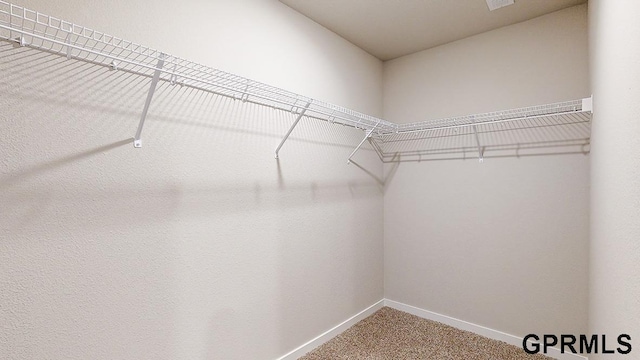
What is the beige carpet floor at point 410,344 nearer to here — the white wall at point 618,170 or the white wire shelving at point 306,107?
the white wall at point 618,170

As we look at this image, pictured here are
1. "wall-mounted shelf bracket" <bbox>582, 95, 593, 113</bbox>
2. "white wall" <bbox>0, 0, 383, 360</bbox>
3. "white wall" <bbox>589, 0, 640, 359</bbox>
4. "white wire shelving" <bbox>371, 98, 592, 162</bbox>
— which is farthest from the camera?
"white wire shelving" <bbox>371, 98, 592, 162</bbox>

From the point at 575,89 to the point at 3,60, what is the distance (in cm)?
296

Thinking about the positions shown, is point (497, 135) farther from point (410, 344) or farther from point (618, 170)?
point (410, 344)

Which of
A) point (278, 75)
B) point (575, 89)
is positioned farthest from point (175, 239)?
point (575, 89)

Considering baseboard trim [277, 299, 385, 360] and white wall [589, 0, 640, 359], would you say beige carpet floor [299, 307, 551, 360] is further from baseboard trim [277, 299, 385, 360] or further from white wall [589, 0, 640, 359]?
white wall [589, 0, 640, 359]

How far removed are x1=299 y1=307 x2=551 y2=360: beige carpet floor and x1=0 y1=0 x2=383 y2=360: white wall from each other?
0.18 metres

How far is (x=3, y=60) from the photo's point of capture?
1000mm

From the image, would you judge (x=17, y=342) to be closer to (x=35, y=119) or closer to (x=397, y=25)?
(x=35, y=119)

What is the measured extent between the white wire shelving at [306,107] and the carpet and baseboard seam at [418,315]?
1375 millimetres

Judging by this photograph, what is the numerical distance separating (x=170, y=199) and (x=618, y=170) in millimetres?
1790

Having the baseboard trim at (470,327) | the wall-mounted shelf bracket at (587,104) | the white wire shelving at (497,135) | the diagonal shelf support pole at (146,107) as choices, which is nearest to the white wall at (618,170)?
the wall-mounted shelf bracket at (587,104)

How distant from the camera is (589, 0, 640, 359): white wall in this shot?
30.9 inches

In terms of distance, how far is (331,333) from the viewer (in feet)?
7.48

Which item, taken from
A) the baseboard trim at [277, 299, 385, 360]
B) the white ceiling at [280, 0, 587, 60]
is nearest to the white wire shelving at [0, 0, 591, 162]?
the white ceiling at [280, 0, 587, 60]
